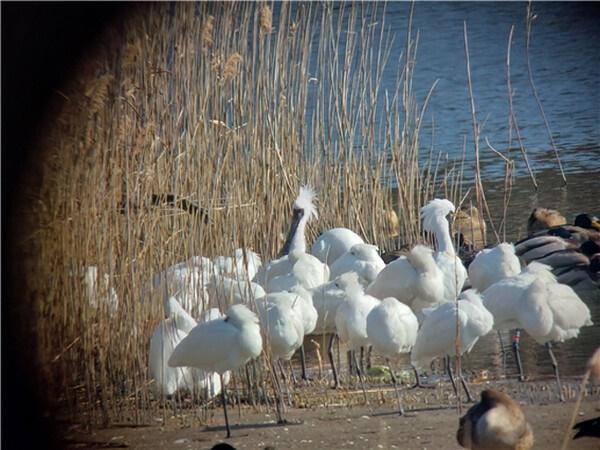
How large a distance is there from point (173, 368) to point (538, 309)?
2.17 m

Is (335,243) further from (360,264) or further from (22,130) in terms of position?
(22,130)

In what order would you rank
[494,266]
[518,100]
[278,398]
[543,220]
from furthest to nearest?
[518,100] < [543,220] < [494,266] < [278,398]

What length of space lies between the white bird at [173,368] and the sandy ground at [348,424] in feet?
0.51

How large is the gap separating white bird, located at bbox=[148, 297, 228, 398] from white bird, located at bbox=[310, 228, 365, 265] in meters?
2.19

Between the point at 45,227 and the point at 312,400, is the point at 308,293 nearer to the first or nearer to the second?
the point at 312,400

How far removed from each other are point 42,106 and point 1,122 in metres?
0.27

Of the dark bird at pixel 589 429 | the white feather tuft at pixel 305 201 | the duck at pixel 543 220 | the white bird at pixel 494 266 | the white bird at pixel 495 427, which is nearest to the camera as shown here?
the dark bird at pixel 589 429

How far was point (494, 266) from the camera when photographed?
24.3ft

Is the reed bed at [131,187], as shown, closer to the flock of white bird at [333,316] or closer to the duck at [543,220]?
the flock of white bird at [333,316]

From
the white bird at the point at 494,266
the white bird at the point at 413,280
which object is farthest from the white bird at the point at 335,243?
the white bird at the point at 494,266

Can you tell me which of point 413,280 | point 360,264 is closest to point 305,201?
point 360,264

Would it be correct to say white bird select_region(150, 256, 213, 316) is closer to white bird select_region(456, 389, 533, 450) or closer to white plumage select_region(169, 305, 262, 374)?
white plumage select_region(169, 305, 262, 374)

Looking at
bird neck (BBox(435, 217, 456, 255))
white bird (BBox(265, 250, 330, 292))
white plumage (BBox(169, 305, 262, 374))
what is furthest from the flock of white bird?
bird neck (BBox(435, 217, 456, 255))

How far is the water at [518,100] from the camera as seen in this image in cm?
1185
